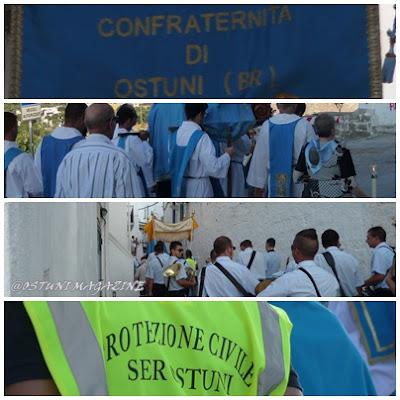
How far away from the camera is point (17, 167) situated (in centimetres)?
290

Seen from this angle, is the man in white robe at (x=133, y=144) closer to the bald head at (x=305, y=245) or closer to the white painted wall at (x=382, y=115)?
the bald head at (x=305, y=245)

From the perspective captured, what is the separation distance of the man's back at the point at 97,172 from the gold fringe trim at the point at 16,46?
387 mm

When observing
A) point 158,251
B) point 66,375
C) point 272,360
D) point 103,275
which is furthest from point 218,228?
point 66,375

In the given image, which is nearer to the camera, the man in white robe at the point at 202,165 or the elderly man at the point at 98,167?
the elderly man at the point at 98,167

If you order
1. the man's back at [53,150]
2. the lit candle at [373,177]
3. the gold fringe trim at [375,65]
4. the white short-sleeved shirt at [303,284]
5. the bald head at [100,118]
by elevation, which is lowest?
the white short-sleeved shirt at [303,284]

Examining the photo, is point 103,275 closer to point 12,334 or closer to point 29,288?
point 29,288

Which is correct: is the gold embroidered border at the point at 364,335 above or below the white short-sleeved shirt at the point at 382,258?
below

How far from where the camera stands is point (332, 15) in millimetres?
3004

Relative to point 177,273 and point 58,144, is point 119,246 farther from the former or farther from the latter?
point 58,144

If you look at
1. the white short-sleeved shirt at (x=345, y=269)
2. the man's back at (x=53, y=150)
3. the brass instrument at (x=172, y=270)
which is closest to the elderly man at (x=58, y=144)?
the man's back at (x=53, y=150)

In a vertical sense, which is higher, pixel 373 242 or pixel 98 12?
pixel 98 12

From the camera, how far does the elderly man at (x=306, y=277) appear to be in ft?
8.11

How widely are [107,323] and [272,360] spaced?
0.35 meters

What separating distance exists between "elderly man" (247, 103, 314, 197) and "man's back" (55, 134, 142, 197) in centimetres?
55
